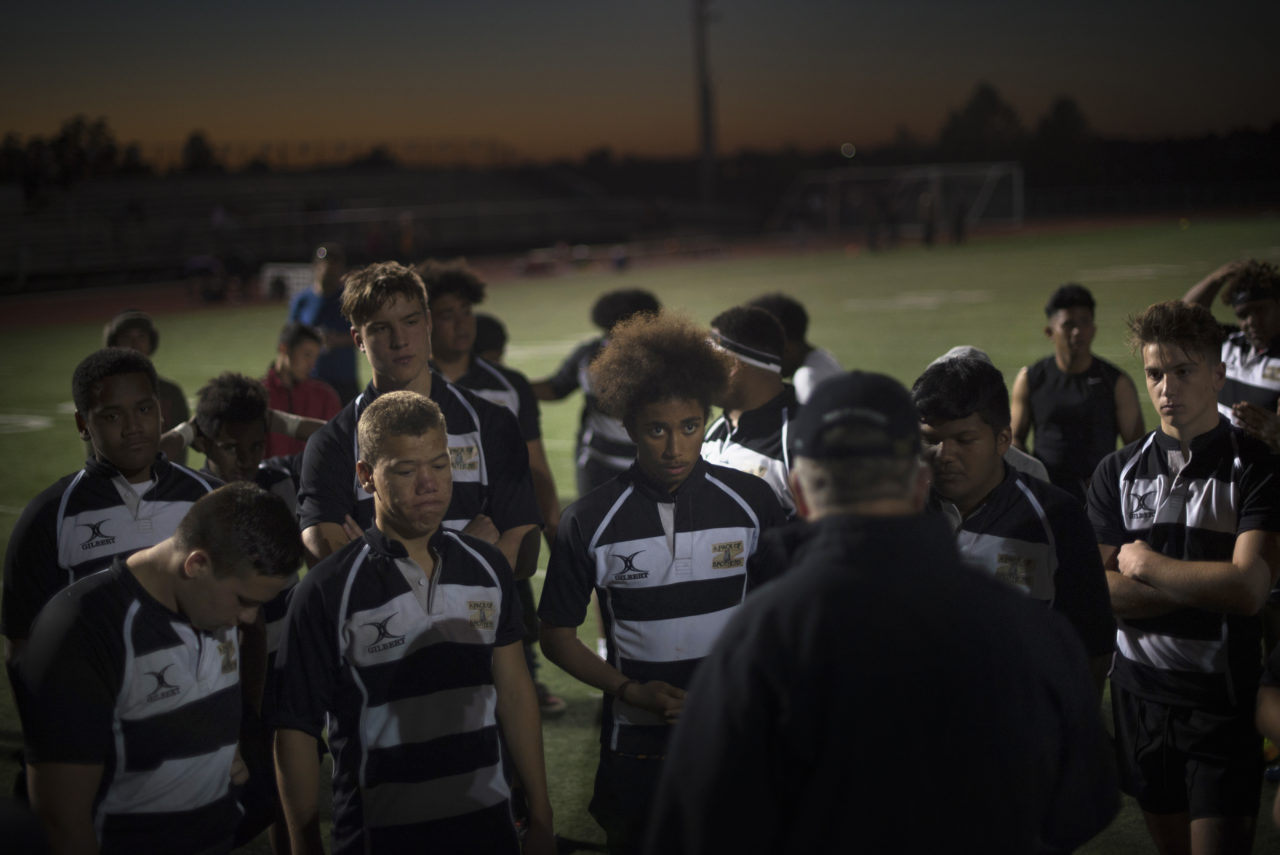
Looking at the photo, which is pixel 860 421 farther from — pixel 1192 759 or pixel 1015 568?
pixel 1192 759

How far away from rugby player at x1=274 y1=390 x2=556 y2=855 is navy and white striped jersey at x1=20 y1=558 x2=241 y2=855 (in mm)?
192

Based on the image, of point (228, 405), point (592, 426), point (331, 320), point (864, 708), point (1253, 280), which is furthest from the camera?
point (331, 320)

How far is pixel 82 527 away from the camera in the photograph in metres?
3.72

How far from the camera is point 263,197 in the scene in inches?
1891

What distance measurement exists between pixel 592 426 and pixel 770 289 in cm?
2015

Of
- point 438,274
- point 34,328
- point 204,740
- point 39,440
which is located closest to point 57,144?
point 34,328

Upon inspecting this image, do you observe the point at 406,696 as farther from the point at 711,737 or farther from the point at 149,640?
the point at 711,737

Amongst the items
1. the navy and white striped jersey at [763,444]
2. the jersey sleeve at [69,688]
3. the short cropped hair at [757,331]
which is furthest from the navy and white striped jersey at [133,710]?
the short cropped hair at [757,331]

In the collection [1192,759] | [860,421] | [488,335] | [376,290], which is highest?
[376,290]

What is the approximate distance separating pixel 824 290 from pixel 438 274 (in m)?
21.3

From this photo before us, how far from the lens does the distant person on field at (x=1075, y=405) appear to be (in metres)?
5.93

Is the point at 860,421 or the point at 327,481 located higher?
the point at 860,421

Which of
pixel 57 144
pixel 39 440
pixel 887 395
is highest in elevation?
pixel 57 144

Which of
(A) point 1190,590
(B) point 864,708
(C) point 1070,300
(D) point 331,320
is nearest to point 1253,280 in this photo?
(C) point 1070,300
